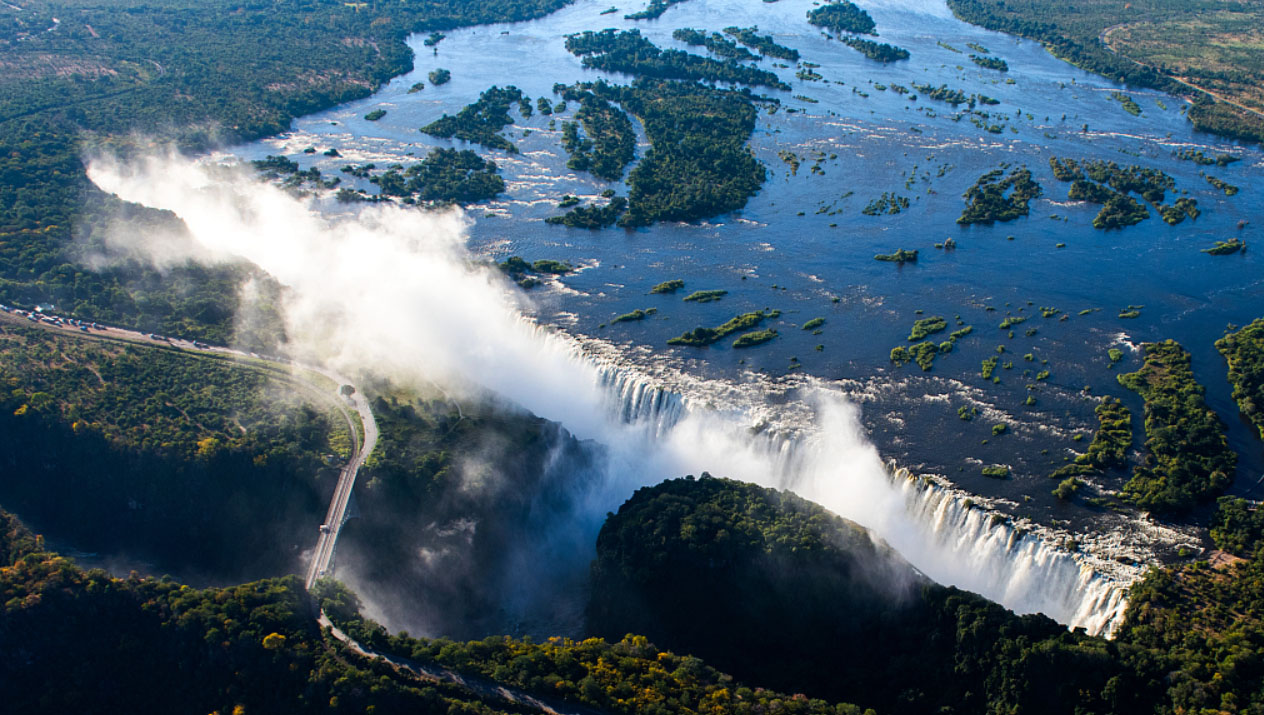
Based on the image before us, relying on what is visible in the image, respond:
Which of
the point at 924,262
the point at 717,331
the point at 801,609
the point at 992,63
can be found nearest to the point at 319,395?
the point at 717,331

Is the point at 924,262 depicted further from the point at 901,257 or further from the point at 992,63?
the point at 992,63

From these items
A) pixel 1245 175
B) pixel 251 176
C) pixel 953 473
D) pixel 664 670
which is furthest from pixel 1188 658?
pixel 251 176

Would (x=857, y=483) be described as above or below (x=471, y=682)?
above

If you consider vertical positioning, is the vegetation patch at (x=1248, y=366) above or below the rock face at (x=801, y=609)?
above

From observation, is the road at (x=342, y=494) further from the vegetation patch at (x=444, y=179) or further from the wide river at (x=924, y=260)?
the vegetation patch at (x=444, y=179)

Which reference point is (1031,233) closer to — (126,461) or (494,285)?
(494,285)

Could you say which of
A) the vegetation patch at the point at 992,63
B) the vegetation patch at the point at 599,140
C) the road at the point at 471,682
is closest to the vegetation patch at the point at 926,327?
the road at the point at 471,682
